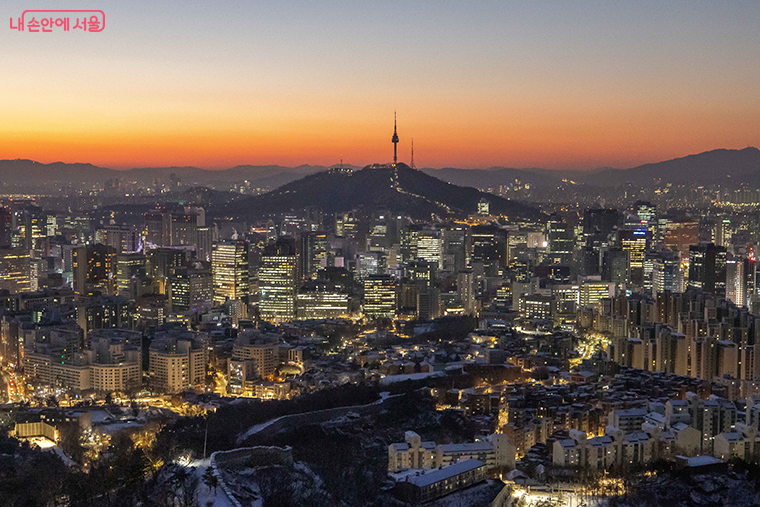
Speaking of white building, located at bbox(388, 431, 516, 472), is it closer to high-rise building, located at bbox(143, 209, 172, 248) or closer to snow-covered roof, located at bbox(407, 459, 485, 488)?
snow-covered roof, located at bbox(407, 459, 485, 488)

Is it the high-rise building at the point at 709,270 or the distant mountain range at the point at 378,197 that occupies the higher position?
the distant mountain range at the point at 378,197

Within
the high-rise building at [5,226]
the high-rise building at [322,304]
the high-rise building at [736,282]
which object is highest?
the high-rise building at [5,226]

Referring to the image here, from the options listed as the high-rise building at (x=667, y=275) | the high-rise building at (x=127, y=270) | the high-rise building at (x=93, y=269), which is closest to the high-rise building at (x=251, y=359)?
the high-rise building at (x=127, y=270)

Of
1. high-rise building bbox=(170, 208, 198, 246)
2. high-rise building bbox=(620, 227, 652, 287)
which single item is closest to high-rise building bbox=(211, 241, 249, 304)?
high-rise building bbox=(170, 208, 198, 246)

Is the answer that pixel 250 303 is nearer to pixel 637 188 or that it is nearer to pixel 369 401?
pixel 369 401

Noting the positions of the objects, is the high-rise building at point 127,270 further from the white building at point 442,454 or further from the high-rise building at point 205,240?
the white building at point 442,454

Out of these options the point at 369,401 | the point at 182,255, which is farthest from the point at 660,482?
the point at 182,255
